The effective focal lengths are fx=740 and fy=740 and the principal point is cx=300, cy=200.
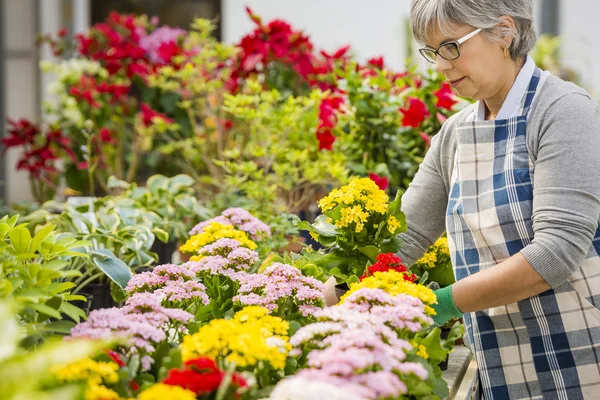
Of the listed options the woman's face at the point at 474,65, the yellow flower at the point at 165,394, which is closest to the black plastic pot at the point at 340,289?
the woman's face at the point at 474,65

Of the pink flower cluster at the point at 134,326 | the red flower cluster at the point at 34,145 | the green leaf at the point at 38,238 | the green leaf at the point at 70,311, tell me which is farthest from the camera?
the red flower cluster at the point at 34,145

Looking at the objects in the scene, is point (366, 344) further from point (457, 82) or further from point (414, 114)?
point (414, 114)

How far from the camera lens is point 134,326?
92 centimetres

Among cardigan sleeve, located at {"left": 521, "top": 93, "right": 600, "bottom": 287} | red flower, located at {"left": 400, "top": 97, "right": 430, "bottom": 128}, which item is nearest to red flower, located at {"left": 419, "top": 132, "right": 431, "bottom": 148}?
Answer: red flower, located at {"left": 400, "top": 97, "right": 430, "bottom": 128}

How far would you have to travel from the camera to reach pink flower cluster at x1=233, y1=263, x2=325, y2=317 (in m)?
1.13

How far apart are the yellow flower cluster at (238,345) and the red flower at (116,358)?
7cm

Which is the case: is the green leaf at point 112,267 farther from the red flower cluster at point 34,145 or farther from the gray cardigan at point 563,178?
the red flower cluster at point 34,145

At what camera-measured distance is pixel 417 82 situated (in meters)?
2.41

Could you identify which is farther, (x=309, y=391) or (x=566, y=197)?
(x=566, y=197)

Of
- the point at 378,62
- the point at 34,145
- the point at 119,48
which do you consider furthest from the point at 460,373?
the point at 119,48

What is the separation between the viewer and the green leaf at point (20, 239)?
1127 millimetres

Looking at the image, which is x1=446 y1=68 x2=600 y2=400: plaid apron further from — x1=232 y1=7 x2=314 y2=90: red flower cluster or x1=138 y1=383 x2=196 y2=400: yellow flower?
x1=232 y1=7 x2=314 y2=90: red flower cluster

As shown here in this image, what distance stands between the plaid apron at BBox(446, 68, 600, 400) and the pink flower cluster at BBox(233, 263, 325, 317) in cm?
34

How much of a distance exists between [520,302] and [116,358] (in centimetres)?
75
